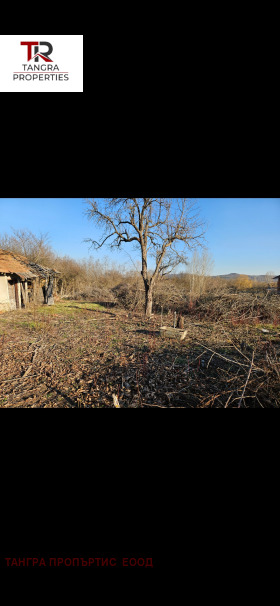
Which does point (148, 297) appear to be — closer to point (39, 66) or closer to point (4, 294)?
point (4, 294)

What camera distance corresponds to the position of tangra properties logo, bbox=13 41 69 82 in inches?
42.8

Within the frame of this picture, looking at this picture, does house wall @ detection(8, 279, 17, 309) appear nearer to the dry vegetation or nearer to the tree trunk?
the dry vegetation

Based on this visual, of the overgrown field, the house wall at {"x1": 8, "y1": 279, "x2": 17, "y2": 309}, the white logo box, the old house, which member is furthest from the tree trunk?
the white logo box

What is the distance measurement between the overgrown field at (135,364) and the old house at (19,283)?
93cm

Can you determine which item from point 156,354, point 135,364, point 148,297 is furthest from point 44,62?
→ point 148,297

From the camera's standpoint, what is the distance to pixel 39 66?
3.65 ft

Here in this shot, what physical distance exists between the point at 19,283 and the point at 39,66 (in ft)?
24.0

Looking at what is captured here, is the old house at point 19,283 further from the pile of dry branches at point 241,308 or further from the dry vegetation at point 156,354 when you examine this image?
the pile of dry branches at point 241,308

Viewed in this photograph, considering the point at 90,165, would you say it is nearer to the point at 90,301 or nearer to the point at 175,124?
the point at 175,124

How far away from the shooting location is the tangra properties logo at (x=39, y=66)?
1.09 meters

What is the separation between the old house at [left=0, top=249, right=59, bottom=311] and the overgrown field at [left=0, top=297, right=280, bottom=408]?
931 mm
